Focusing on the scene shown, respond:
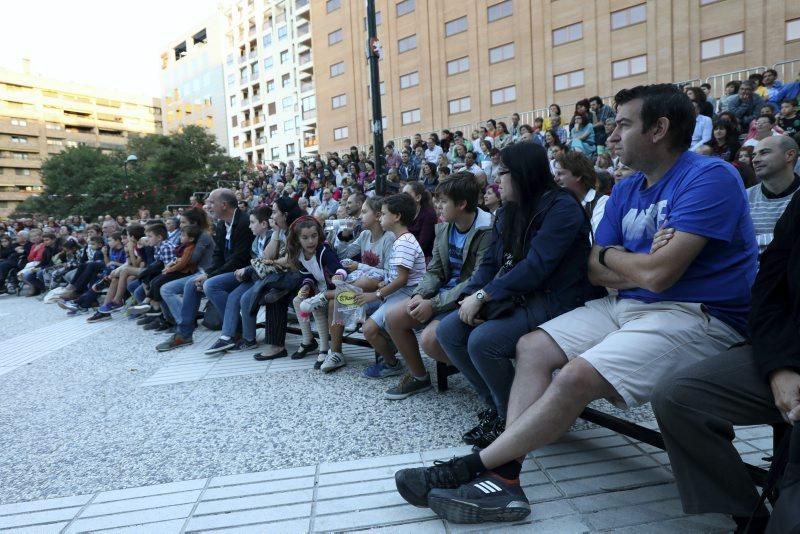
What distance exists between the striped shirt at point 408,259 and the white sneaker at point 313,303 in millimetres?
821

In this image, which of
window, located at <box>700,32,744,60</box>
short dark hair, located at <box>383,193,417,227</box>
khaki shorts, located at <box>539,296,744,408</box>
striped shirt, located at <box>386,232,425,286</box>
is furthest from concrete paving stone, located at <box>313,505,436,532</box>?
window, located at <box>700,32,744,60</box>

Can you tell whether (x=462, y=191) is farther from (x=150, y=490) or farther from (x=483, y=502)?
(x=150, y=490)

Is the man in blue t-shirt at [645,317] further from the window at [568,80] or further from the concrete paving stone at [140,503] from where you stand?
the window at [568,80]

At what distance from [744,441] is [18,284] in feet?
56.7

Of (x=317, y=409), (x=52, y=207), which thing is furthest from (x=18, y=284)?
(x=52, y=207)

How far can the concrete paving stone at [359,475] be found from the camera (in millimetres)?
2723

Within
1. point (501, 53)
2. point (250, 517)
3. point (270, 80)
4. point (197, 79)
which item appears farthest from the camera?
point (197, 79)

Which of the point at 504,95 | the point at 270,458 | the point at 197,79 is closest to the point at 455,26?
the point at 504,95

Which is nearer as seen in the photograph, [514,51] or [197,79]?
[514,51]

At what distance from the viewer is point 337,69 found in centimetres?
4462

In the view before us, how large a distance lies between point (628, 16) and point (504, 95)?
8.13 metres

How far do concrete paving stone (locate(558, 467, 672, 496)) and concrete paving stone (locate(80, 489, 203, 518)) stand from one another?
1.87m

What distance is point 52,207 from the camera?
4275 cm

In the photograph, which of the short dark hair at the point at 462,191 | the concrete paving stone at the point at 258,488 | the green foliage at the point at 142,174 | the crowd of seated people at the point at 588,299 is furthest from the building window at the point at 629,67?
the concrete paving stone at the point at 258,488
